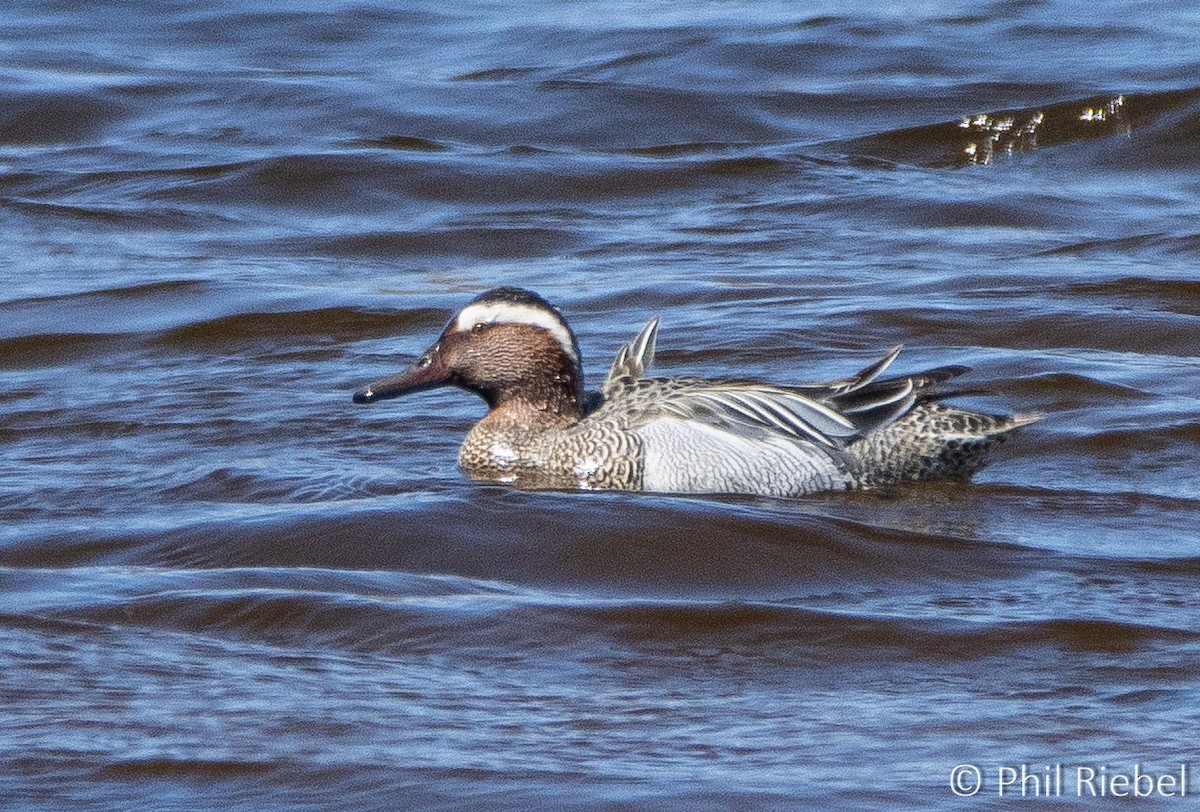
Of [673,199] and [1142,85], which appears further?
[1142,85]

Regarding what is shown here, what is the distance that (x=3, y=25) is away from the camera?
18.6m

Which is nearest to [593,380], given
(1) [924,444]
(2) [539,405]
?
(2) [539,405]

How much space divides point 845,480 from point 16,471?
281 cm

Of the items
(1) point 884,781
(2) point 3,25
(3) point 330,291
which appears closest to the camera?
(1) point 884,781

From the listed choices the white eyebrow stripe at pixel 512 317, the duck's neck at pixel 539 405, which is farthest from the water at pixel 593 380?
the white eyebrow stripe at pixel 512 317

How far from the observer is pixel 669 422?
7.25m

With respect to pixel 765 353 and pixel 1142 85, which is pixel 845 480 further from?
pixel 1142 85

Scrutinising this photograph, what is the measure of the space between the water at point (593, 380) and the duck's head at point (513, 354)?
0.43m

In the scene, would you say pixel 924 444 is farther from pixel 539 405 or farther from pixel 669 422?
pixel 539 405

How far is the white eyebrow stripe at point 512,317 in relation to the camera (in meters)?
7.62

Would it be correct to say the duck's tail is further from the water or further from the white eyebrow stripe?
the white eyebrow stripe

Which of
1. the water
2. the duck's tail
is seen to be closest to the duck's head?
the water

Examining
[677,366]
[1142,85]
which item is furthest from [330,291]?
[1142,85]

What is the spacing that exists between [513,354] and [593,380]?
1409mm
